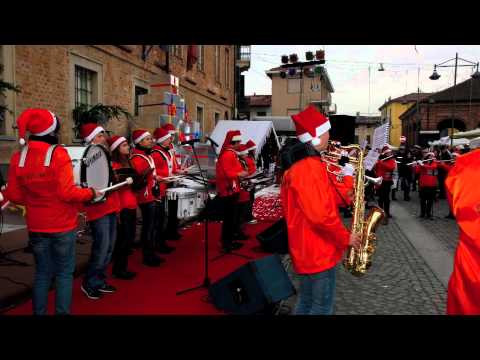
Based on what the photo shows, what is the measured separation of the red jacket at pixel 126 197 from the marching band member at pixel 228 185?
2.10 metres

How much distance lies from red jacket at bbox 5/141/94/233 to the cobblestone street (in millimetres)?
2574

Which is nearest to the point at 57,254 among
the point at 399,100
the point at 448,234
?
the point at 448,234

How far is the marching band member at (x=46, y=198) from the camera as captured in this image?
11.2 feet

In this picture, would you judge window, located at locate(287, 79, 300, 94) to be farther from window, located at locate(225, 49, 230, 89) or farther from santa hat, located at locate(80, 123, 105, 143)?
santa hat, located at locate(80, 123, 105, 143)

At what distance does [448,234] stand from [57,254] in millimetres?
8276

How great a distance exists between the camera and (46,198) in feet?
11.5

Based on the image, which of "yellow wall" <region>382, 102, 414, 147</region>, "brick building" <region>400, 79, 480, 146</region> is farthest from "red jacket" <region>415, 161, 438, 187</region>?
"yellow wall" <region>382, 102, 414, 147</region>

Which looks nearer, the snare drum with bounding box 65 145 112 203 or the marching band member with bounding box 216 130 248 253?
the snare drum with bounding box 65 145 112 203

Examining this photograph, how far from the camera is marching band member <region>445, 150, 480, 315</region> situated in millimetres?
2129

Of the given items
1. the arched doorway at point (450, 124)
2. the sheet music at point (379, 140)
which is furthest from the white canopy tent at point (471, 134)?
the arched doorway at point (450, 124)

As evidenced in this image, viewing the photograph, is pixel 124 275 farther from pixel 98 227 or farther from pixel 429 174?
pixel 429 174

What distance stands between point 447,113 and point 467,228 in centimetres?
4920
